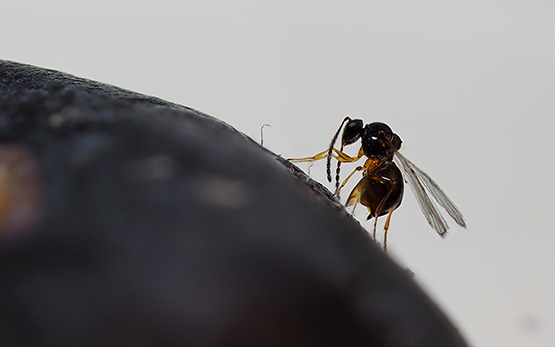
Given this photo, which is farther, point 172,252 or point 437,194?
point 437,194

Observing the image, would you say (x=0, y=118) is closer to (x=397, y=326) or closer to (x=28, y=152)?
(x=28, y=152)

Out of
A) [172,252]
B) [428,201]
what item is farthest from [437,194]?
[172,252]

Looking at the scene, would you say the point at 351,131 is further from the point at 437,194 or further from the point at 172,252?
the point at 172,252

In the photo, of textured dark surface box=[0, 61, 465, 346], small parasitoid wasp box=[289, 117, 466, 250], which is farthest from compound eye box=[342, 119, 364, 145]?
textured dark surface box=[0, 61, 465, 346]

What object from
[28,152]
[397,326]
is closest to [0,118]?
[28,152]

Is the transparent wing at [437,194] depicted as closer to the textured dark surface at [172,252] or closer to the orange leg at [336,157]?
the orange leg at [336,157]

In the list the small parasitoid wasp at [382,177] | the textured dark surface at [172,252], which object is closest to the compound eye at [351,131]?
the small parasitoid wasp at [382,177]

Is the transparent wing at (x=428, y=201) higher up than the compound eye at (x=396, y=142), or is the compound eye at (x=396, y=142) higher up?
the compound eye at (x=396, y=142)
